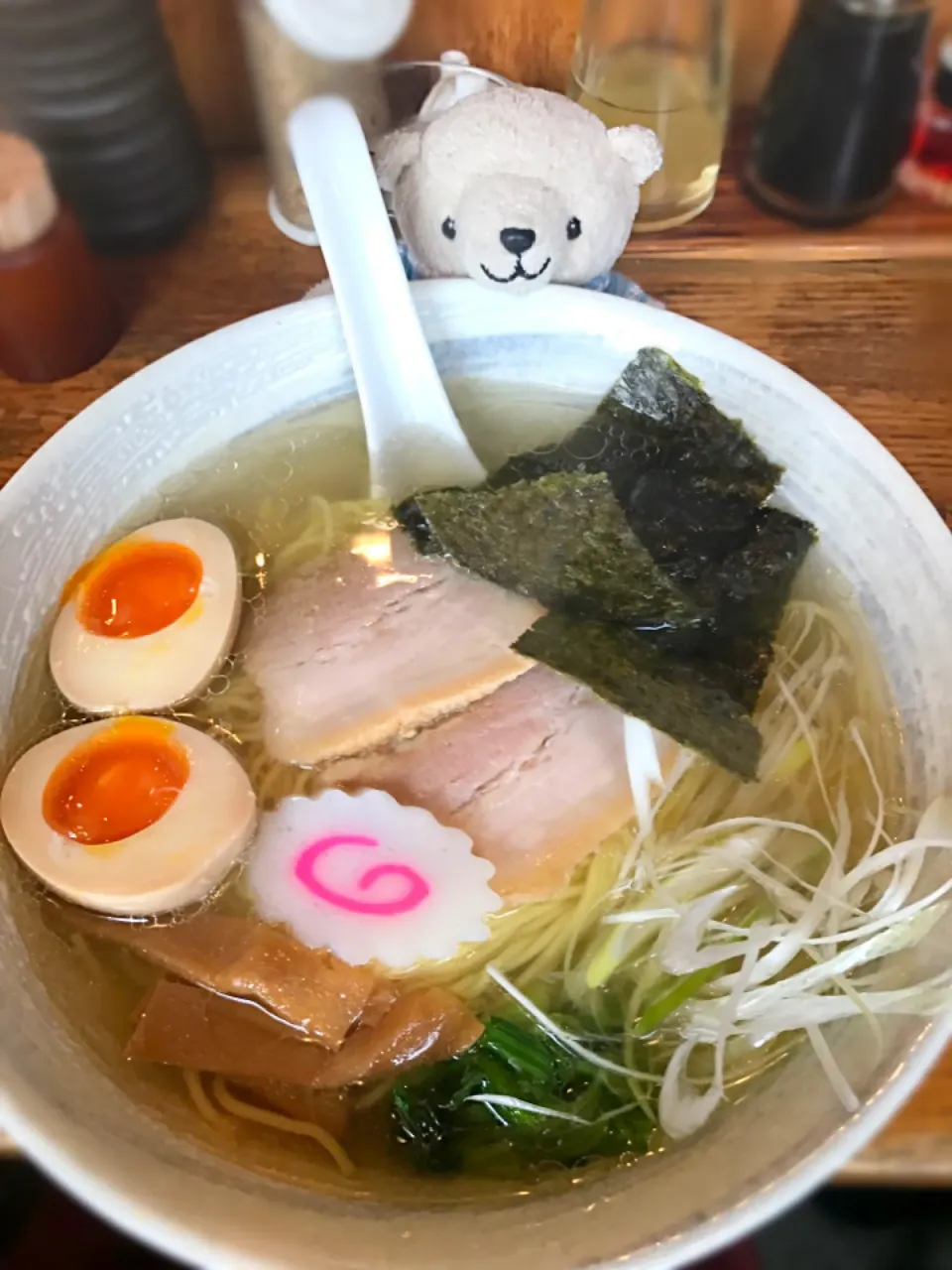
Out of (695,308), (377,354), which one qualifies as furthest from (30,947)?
(695,308)

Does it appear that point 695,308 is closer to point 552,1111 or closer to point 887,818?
point 887,818

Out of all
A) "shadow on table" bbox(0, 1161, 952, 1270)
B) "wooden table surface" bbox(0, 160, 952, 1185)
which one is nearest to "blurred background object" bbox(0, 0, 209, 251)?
"wooden table surface" bbox(0, 160, 952, 1185)

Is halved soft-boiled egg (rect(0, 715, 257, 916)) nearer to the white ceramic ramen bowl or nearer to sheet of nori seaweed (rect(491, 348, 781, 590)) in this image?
the white ceramic ramen bowl

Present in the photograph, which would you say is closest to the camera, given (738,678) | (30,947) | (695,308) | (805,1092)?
(805,1092)

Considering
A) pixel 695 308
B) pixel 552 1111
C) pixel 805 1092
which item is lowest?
pixel 552 1111

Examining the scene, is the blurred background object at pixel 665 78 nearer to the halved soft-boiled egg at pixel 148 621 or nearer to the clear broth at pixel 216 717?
the clear broth at pixel 216 717

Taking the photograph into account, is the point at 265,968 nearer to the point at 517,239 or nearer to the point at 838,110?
the point at 517,239

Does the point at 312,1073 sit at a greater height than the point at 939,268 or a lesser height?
lesser
